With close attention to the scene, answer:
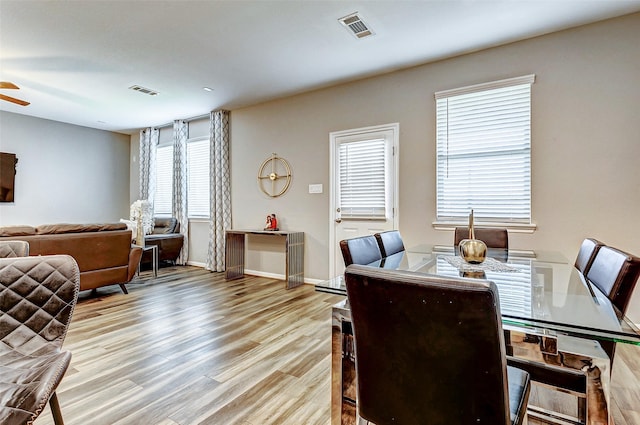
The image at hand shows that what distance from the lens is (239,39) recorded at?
122 inches

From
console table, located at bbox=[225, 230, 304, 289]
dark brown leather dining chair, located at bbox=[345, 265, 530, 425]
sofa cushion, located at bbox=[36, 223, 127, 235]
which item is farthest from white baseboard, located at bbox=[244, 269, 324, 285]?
dark brown leather dining chair, located at bbox=[345, 265, 530, 425]

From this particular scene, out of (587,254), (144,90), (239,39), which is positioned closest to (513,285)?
(587,254)

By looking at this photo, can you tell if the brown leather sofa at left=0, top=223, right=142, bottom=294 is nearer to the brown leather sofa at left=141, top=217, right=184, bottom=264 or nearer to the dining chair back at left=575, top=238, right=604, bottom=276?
the brown leather sofa at left=141, top=217, right=184, bottom=264

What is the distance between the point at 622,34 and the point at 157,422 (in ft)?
14.8

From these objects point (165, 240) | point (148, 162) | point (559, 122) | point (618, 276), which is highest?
point (148, 162)

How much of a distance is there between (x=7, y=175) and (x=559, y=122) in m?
7.97

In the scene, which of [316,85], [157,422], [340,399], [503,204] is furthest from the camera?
[316,85]

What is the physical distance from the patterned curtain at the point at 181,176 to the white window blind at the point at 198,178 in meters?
0.09

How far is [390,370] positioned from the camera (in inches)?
34.6

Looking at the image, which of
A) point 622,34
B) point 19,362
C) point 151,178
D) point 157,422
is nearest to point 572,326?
point 157,422

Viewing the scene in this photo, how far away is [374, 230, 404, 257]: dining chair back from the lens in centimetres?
218

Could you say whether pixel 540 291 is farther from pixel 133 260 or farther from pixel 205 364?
pixel 133 260

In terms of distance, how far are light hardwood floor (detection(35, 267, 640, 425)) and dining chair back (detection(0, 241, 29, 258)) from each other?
83 cm

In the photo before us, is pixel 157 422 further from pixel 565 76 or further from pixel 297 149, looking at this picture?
pixel 565 76
